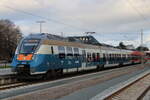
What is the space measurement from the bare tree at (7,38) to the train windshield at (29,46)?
178ft

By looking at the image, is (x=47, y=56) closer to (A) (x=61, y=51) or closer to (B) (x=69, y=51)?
(A) (x=61, y=51)

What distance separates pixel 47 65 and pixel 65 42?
12.5 ft

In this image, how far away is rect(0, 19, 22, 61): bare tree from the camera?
235ft

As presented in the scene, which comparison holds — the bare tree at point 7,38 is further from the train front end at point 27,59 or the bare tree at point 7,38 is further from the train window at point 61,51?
the train front end at point 27,59

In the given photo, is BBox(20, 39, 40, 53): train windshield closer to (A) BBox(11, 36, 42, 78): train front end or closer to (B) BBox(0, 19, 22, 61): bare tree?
(A) BBox(11, 36, 42, 78): train front end

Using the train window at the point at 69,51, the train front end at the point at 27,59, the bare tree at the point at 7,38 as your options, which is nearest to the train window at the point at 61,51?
the train window at the point at 69,51

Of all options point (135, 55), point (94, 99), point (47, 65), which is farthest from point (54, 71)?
point (135, 55)

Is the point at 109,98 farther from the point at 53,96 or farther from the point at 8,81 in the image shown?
the point at 8,81

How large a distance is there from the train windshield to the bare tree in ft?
178

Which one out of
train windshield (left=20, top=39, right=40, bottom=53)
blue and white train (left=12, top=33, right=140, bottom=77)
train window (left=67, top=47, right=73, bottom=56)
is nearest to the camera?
blue and white train (left=12, top=33, right=140, bottom=77)

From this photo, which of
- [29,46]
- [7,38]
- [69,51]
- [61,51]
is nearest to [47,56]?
[29,46]

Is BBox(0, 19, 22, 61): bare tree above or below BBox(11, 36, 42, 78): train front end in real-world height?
above

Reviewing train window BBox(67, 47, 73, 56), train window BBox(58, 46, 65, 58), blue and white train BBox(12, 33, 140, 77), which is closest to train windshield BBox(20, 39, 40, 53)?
blue and white train BBox(12, 33, 140, 77)

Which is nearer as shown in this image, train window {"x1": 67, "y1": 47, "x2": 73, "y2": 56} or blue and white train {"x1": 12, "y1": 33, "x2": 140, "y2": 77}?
blue and white train {"x1": 12, "y1": 33, "x2": 140, "y2": 77}
